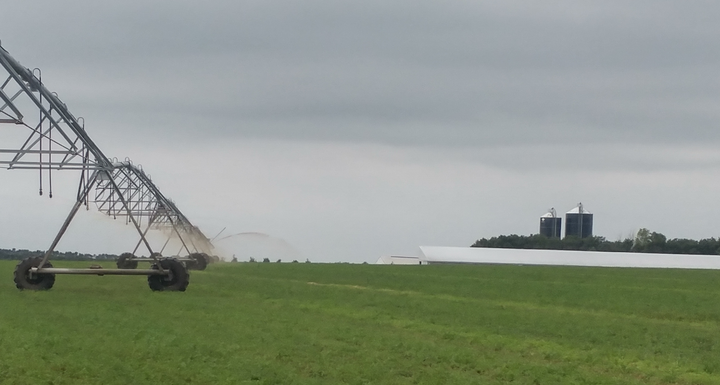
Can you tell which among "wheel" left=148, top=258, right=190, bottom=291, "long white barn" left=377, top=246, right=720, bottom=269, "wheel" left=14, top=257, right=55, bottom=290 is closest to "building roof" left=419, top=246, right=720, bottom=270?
"long white barn" left=377, top=246, right=720, bottom=269

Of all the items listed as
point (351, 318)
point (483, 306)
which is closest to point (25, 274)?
point (351, 318)

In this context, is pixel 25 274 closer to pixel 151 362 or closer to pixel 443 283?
pixel 151 362

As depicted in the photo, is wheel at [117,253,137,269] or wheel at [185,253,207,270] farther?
wheel at [185,253,207,270]

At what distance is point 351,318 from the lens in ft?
82.0

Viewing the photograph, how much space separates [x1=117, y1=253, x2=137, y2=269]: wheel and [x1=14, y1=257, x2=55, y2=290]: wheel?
16.6 meters

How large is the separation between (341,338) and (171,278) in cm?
1404

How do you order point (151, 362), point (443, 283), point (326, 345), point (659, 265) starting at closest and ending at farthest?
1. point (151, 362)
2. point (326, 345)
3. point (443, 283)
4. point (659, 265)

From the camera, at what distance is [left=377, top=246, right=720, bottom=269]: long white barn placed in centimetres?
9812

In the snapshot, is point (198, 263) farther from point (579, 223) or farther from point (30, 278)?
point (579, 223)

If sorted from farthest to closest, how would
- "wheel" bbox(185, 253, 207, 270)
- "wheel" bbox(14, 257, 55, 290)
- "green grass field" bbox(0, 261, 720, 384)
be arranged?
"wheel" bbox(185, 253, 207, 270)
"wheel" bbox(14, 257, 55, 290)
"green grass field" bbox(0, 261, 720, 384)

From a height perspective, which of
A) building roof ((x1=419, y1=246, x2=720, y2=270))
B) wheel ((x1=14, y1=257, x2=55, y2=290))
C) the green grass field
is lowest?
the green grass field

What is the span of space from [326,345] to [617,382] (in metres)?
5.44

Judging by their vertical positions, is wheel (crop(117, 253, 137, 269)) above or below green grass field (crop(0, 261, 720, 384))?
above

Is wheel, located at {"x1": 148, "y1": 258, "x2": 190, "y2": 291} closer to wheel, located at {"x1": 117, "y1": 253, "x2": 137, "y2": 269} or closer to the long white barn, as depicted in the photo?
wheel, located at {"x1": 117, "y1": 253, "x2": 137, "y2": 269}
